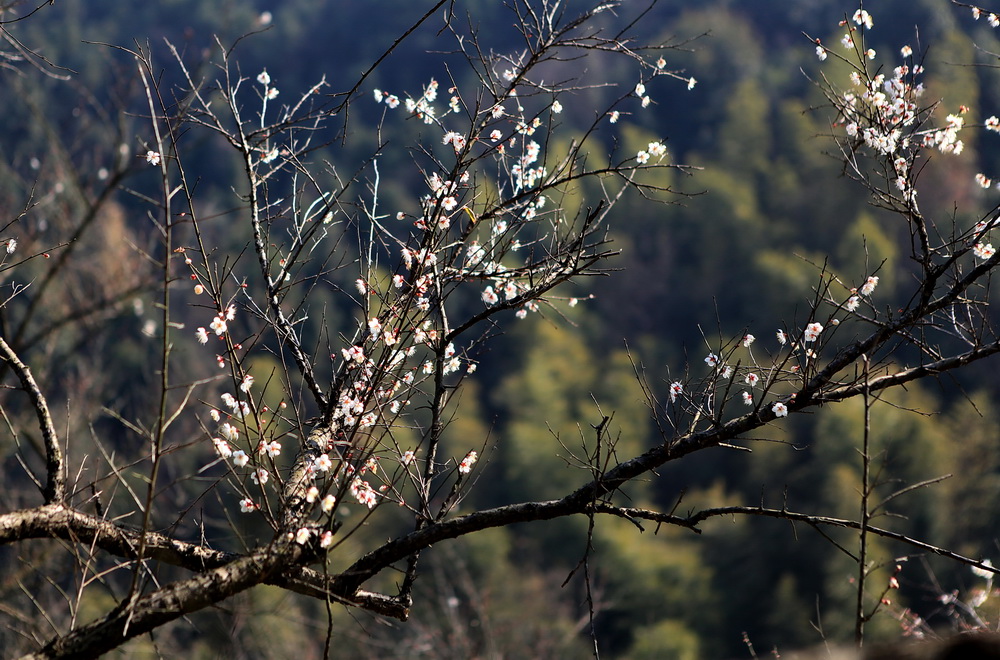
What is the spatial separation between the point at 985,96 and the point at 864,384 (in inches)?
1089

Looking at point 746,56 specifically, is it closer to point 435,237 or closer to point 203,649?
point 203,649

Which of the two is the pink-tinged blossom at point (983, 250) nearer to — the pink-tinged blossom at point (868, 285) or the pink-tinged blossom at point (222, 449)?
the pink-tinged blossom at point (868, 285)

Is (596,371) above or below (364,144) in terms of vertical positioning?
below

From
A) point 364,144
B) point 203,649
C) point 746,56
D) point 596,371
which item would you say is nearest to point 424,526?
point 203,649

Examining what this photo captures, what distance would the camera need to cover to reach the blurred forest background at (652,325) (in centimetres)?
1524

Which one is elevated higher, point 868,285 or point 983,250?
point 983,250

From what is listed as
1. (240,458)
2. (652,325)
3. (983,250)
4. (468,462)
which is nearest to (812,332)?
(983,250)

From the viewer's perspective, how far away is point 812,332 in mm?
3473

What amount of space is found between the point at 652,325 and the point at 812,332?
3392 centimetres

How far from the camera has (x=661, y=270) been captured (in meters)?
38.3

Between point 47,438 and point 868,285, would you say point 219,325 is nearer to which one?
point 47,438

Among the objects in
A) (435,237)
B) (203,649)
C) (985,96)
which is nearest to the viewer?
(435,237)

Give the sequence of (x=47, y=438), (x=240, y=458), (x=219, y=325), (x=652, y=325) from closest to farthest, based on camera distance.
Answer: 1. (x=47, y=438)
2. (x=240, y=458)
3. (x=219, y=325)
4. (x=652, y=325)

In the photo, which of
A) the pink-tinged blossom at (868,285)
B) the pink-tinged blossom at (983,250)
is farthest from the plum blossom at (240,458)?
the pink-tinged blossom at (983,250)
